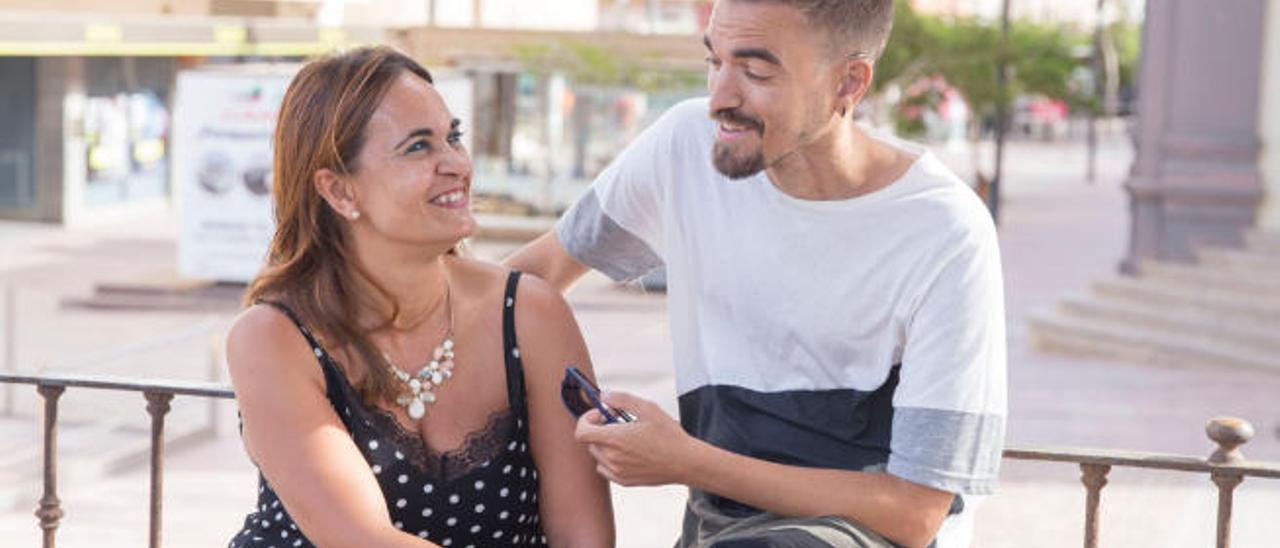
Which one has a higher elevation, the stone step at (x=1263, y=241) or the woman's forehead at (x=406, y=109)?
the woman's forehead at (x=406, y=109)

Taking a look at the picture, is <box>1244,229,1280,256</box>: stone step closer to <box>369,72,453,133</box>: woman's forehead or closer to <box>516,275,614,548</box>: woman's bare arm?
<box>516,275,614,548</box>: woman's bare arm

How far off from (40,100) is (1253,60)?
57.7 ft

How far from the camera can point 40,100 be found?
2742 centimetres

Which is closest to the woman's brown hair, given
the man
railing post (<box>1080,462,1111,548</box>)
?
the man

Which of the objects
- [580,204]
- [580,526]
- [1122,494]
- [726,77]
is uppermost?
[726,77]

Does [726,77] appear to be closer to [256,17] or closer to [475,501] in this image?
[475,501]

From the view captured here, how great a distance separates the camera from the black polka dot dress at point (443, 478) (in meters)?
2.91

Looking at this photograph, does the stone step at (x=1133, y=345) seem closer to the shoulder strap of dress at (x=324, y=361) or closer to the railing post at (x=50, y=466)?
the railing post at (x=50, y=466)

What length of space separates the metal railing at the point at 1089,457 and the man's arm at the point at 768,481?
663 millimetres

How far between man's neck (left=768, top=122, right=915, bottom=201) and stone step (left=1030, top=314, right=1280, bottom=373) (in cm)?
1281

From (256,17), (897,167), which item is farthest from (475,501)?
(256,17)

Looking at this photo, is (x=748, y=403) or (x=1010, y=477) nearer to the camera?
(x=748, y=403)

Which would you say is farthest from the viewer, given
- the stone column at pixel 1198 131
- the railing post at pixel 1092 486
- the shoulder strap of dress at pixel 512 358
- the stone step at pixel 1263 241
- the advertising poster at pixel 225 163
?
the advertising poster at pixel 225 163

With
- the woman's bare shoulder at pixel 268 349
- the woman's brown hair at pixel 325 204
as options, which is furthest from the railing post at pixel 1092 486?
the woman's bare shoulder at pixel 268 349
